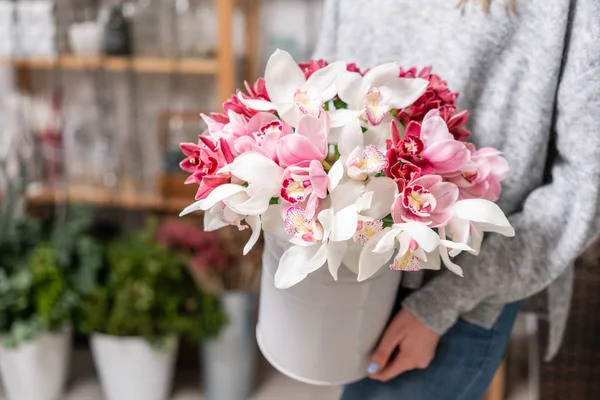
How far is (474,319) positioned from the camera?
2.99ft

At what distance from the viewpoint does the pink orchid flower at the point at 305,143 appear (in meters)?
0.68

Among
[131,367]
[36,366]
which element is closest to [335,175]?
[131,367]

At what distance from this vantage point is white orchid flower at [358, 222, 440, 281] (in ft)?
2.12

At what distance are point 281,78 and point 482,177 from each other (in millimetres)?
264

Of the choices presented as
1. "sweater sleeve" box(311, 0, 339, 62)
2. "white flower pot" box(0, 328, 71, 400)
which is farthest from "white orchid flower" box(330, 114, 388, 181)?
"white flower pot" box(0, 328, 71, 400)

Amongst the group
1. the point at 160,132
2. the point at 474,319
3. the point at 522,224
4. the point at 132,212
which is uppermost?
the point at 522,224

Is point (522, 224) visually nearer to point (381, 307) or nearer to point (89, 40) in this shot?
point (381, 307)

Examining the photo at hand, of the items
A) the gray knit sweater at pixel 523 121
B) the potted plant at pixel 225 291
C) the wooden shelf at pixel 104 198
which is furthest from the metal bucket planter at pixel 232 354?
the gray knit sweater at pixel 523 121

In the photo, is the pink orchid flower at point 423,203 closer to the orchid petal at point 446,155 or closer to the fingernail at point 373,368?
the orchid petal at point 446,155

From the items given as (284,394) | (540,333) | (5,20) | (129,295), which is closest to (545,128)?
(540,333)

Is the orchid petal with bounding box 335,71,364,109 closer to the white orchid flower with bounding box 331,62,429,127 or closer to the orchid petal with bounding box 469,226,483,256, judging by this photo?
the white orchid flower with bounding box 331,62,429,127

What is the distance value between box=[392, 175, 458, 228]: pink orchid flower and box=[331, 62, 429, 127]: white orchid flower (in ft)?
0.30

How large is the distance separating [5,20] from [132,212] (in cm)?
80

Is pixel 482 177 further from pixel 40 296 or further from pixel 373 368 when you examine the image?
pixel 40 296
